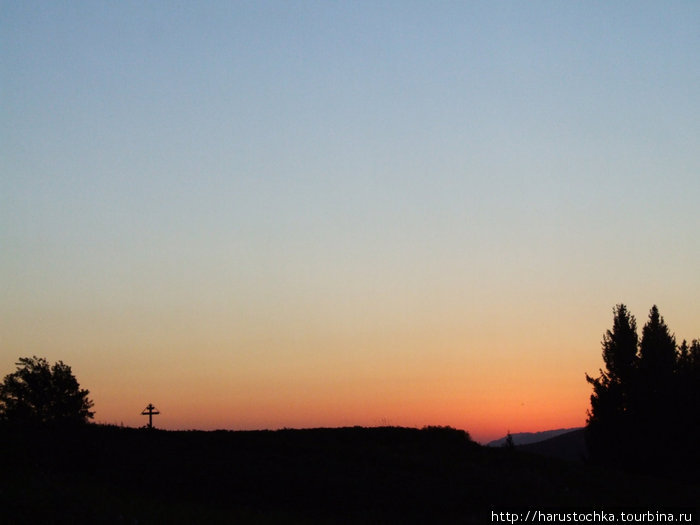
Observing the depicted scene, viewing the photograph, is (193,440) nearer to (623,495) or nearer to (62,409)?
(623,495)

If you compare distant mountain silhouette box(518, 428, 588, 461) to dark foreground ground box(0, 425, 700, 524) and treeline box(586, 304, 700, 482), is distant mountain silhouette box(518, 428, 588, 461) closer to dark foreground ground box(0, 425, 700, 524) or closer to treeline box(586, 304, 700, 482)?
treeline box(586, 304, 700, 482)

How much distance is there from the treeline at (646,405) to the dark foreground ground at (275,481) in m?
19.4

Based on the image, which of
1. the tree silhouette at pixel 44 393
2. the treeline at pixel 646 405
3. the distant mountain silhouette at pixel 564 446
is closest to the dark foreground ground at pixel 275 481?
the treeline at pixel 646 405

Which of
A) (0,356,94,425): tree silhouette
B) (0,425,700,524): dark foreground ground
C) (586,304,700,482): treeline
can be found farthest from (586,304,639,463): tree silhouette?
(0,356,94,425): tree silhouette

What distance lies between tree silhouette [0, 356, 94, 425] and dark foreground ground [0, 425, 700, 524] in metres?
33.7

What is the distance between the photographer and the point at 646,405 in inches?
2322

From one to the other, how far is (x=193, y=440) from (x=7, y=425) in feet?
25.2

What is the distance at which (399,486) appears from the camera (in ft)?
99.2

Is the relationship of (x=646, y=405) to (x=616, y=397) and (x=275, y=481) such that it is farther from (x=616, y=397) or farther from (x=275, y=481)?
(x=275, y=481)

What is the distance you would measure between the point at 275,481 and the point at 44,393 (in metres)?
43.4

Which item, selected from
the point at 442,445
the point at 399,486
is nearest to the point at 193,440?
the point at 399,486

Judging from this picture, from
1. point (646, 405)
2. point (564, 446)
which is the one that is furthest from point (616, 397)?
point (564, 446)

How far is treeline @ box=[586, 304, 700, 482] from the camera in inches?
2213

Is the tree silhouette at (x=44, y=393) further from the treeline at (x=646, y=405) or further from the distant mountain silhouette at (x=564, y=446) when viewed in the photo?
the distant mountain silhouette at (x=564, y=446)
